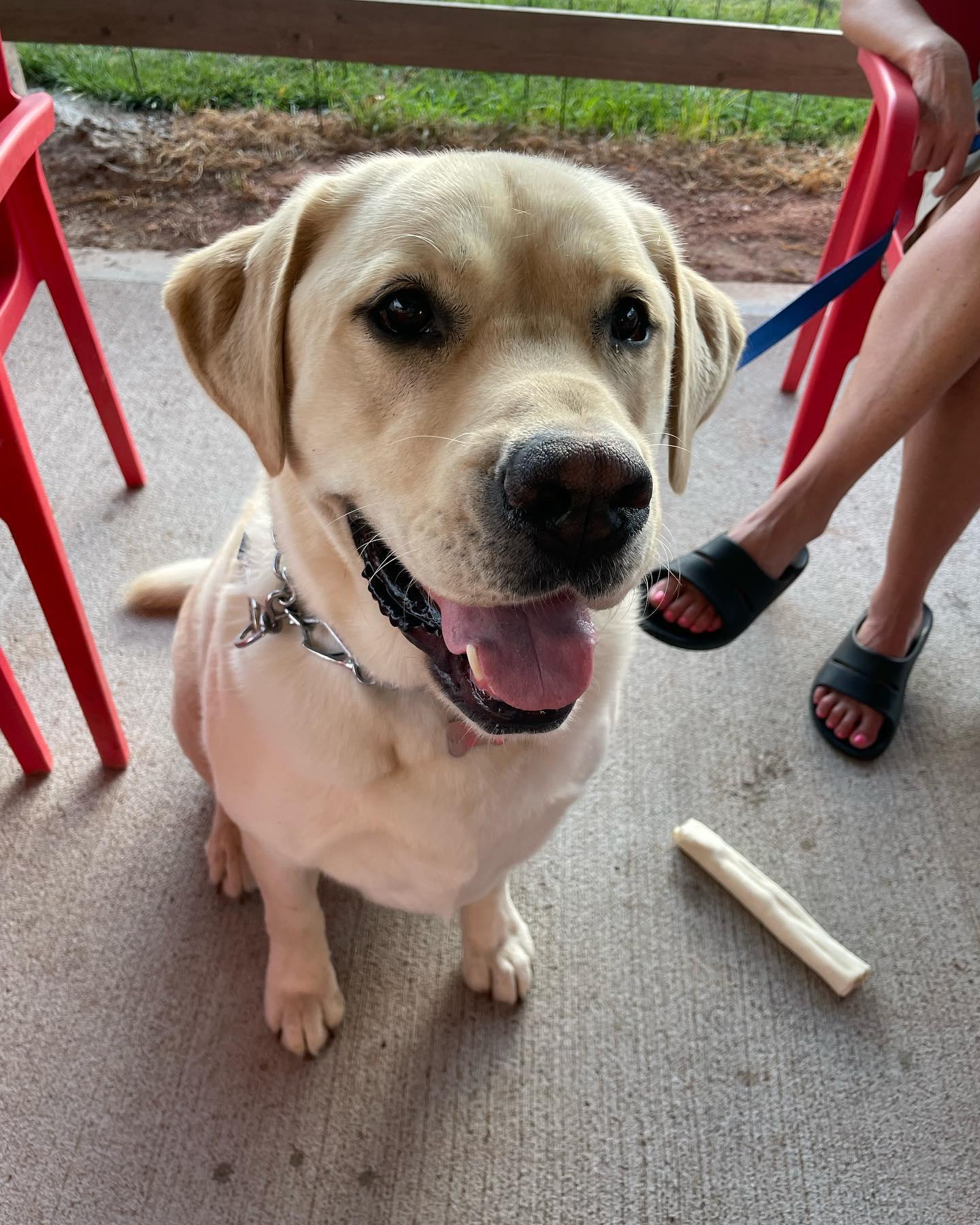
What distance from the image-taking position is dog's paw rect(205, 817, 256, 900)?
156cm

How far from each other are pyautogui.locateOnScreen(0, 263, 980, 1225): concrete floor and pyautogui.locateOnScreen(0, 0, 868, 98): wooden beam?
84.8 inches

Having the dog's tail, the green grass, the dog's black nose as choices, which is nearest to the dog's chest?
the dog's black nose

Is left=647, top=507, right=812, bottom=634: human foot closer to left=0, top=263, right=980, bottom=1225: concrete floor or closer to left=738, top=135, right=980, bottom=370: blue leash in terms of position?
left=0, top=263, right=980, bottom=1225: concrete floor

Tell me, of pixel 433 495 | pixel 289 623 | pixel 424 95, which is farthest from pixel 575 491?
pixel 424 95

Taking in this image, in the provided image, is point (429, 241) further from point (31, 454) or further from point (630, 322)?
point (31, 454)

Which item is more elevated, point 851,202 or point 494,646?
point 494,646

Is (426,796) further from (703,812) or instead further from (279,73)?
(279,73)

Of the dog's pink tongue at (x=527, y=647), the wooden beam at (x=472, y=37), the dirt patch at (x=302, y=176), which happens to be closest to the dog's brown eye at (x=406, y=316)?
the dog's pink tongue at (x=527, y=647)

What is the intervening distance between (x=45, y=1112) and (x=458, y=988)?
2.07 ft

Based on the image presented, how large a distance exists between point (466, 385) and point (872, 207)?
1325 mm

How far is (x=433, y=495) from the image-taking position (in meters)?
0.91

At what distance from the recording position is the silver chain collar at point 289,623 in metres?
1.15

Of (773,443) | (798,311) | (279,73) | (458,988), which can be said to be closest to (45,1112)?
(458,988)

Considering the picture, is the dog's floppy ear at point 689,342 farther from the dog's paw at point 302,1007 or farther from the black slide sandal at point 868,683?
the dog's paw at point 302,1007
